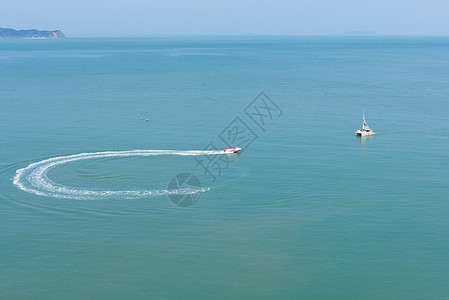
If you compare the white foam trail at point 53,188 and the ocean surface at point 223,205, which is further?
the white foam trail at point 53,188

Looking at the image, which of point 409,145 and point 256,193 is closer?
point 256,193

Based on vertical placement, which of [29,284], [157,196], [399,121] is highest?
[399,121]

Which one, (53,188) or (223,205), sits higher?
(53,188)

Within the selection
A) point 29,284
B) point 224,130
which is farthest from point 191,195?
point 224,130

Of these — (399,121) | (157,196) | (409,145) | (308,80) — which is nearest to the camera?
(157,196)

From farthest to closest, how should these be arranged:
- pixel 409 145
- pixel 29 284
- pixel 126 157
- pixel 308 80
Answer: pixel 308 80 < pixel 409 145 < pixel 126 157 < pixel 29 284

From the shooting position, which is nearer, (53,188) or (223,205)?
(223,205)

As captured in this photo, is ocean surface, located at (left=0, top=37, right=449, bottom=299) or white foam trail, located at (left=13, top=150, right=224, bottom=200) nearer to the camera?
ocean surface, located at (left=0, top=37, right=449, bottom=299)

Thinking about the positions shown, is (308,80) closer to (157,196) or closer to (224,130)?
(224,130)
